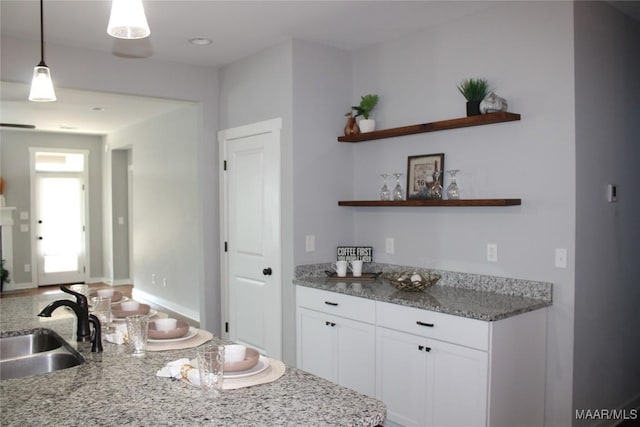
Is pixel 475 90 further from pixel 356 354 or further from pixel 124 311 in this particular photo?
pixel 124 311

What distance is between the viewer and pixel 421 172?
11.7ft

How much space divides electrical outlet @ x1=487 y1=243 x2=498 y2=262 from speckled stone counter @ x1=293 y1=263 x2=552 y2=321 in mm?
110

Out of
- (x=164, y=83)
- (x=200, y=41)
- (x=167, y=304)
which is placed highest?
(x=200, y=41)

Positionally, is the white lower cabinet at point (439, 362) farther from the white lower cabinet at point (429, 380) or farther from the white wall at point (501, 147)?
the white wall at point (501, 147)

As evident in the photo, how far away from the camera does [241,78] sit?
432 cm

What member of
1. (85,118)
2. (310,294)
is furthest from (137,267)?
(310,294)

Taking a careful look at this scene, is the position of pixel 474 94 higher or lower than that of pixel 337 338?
higher

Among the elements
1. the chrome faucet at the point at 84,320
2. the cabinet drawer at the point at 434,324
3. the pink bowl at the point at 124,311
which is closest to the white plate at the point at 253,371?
the chrome faucet at the point at 84,320

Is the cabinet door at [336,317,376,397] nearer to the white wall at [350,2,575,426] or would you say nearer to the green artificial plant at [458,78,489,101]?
the white wall at [350,2,575,426]

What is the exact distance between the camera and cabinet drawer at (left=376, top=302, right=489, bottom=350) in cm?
259

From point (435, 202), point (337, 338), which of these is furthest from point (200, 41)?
point (337, 338)

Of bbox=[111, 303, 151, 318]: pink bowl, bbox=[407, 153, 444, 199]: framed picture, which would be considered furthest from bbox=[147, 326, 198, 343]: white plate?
bbox=[407, 153, 444, 199]: framed picture

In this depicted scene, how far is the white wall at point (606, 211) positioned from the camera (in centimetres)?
288

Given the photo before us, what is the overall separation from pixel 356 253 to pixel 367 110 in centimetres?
107
